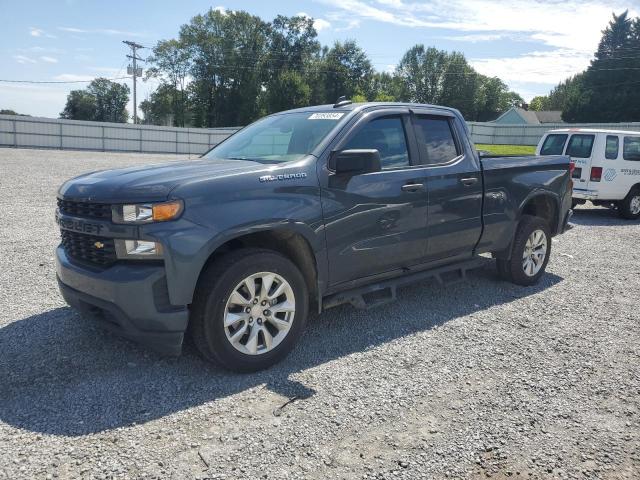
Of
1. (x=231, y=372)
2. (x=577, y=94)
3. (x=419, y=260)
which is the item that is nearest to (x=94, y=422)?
(x=231, y=372)

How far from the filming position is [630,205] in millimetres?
11625

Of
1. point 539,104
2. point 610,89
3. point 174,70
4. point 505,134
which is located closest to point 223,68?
point 174,70

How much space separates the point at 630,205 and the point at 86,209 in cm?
1209

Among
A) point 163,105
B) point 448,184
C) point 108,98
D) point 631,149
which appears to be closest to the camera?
point 448,184

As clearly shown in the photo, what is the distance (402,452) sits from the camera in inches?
110

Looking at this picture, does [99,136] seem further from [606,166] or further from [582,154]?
[606,166]

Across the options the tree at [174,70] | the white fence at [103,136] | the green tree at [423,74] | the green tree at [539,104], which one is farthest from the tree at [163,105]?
the green tree at [539,104]

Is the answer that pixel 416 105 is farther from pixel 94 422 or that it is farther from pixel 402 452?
pixel 94 422

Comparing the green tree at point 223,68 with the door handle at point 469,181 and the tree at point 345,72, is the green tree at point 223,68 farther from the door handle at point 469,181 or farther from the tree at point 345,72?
the door handle at point 469,181

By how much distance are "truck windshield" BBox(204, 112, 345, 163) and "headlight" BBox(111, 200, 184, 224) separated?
1.07 metres

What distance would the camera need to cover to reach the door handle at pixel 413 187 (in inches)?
174

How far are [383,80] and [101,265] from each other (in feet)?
275

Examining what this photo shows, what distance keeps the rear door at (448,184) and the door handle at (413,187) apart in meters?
0.12

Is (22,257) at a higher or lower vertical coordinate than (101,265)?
lower
